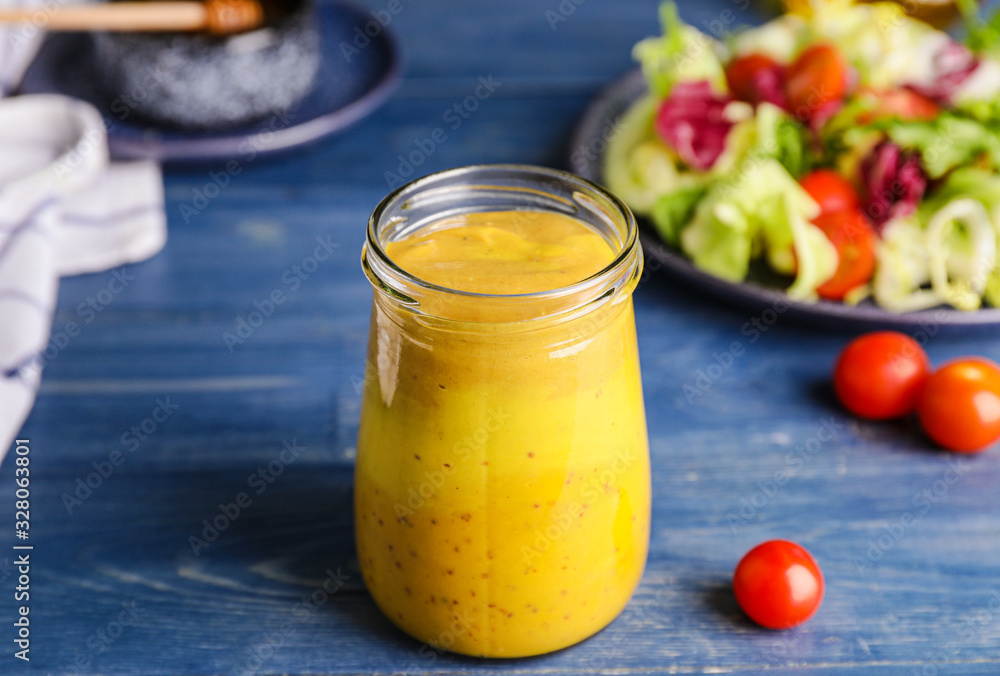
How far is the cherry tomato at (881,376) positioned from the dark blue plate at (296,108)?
916mm

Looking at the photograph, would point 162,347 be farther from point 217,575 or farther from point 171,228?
point 217,575

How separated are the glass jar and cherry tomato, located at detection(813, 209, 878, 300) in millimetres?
558

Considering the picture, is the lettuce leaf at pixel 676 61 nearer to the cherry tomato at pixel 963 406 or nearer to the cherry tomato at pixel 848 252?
the cherry tomato at pixel 848 252

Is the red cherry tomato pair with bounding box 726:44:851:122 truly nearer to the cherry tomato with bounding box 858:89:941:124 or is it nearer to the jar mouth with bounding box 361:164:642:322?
the cherry tomato with bounding box 858:89:941:124

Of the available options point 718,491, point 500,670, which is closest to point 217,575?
point 500,670

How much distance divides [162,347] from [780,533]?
0.80m

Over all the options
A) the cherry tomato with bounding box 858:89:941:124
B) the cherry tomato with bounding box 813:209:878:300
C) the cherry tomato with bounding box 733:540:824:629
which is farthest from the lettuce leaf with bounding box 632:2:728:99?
the cherry tomato with bounding box 733:540:824:629

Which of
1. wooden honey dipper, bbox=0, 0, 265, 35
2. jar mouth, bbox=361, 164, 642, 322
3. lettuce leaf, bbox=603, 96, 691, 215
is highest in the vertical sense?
jar mouth, bbox=361, 164, 642, 322

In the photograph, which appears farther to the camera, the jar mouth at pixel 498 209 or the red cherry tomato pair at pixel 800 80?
the red cherry tomato pair at pixel 800 80

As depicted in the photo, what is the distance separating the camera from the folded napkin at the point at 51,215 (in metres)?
1.20

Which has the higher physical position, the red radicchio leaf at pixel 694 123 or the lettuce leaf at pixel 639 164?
the red radicchio leaf at pixel 694 123

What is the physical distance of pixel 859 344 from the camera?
3.84ft

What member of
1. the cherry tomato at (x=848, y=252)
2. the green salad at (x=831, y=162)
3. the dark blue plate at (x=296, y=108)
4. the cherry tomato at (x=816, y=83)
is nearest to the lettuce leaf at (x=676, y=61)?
the green salad at (x=831, y=162)

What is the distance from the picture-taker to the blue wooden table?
0.89 metres
